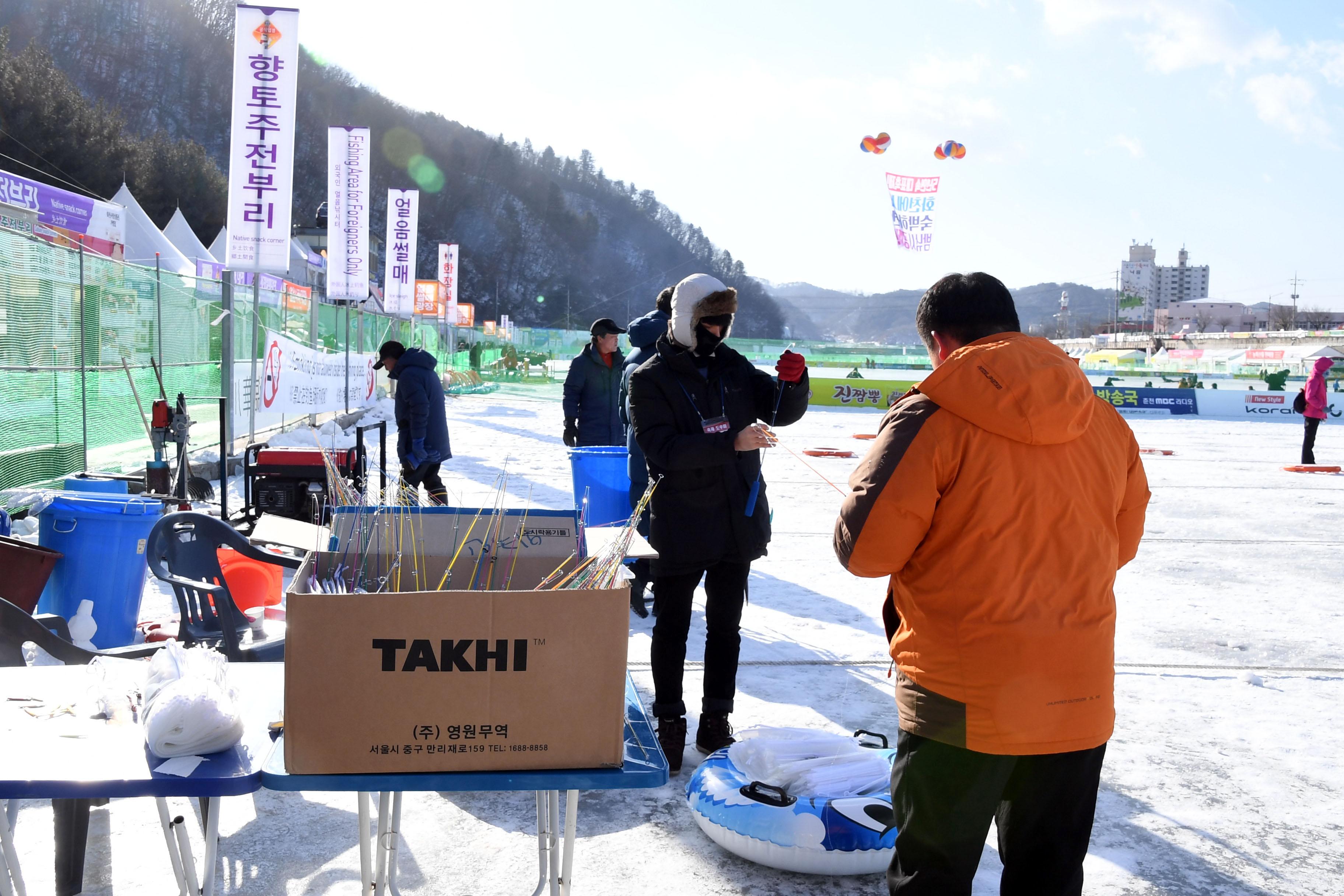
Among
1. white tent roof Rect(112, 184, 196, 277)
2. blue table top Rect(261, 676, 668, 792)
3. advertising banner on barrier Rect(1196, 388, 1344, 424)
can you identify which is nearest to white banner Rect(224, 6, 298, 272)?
blue table top Rect(261, 676, 668, 792)

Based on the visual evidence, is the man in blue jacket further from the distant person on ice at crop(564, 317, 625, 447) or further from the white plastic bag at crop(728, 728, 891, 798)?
the white plastic bag at crop(728, 728, 891, 798)

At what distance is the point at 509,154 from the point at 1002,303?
5670 inches

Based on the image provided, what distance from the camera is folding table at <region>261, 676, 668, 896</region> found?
63.3 inches

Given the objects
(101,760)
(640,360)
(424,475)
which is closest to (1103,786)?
(640,360)

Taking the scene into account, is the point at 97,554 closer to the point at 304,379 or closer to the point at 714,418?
the point at 714,418

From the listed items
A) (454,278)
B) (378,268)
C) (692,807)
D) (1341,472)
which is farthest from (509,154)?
(692,807)

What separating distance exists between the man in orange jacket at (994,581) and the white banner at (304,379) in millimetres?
10664

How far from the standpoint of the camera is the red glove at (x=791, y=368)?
130 inches

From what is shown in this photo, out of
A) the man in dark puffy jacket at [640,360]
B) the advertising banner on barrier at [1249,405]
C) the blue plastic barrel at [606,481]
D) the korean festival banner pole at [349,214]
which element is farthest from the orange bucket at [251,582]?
the advertising banner on barrier at [1249,405]

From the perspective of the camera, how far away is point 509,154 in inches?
5443

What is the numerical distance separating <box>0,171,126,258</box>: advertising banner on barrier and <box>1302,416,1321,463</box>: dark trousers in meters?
20.0

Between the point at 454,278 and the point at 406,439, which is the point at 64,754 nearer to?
the point at 406,439

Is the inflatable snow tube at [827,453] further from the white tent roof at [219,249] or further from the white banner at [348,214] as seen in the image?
the white tent roof at [219,249]

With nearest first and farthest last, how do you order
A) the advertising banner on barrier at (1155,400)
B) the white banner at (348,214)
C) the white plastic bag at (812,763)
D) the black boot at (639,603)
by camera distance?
the white plastic bag at (812,763) < the black boot at (639,603) < the white banner at (348,214) < the advertising banner on barrier at (1155,400)
